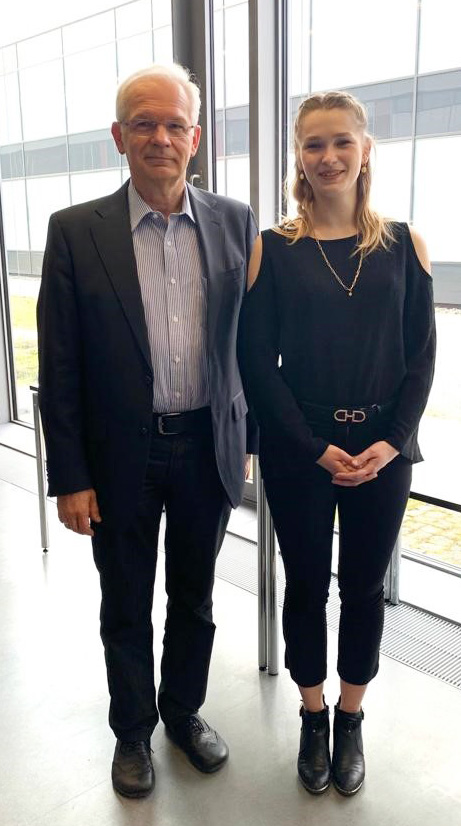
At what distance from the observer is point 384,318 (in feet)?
5.26

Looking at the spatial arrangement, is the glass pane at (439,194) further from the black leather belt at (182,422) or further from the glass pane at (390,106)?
the black leather belt at (182,422)

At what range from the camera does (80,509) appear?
1.73 metres

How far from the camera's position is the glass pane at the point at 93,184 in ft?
13.2

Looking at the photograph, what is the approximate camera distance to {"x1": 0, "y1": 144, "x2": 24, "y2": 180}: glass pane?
4.89 meters

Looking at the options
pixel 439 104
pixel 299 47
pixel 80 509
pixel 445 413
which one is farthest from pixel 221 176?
pixel 80 509

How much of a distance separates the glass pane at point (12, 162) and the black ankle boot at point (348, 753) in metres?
4.19

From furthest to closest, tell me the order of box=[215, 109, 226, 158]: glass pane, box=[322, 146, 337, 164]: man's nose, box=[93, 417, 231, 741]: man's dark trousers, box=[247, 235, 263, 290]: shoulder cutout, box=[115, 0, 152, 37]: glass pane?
box=[115, 0, 152, 37]: glass pane → box=[215, 109, 226, 158]: glass pane → box=[93, 417, 231, 741]: man's dark trousers → box=[247, 235, 263, 290]: shoulder cutout → box=[322, 146, 337, 164]: man's nose

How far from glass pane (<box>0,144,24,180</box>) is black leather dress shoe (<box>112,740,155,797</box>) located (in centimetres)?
402

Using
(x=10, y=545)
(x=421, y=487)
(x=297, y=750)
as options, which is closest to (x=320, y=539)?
(x=297, y=750)

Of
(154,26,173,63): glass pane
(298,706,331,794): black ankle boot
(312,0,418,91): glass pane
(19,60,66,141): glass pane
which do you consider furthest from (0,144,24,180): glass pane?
(298,706,331,794): black ankle boot

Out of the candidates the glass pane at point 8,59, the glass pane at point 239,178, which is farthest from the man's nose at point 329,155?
the glass pane at point 8,59

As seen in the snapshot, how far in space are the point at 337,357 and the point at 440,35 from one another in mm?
1566

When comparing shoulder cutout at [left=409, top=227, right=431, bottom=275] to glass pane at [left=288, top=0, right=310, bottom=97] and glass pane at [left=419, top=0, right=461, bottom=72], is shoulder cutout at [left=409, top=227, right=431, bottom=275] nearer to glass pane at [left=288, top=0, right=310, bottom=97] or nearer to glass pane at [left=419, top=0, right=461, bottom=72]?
glass pane at [left=419, top=0, right=461, bottom=72]

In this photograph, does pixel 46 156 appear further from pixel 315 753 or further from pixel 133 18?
pixel 315 753
